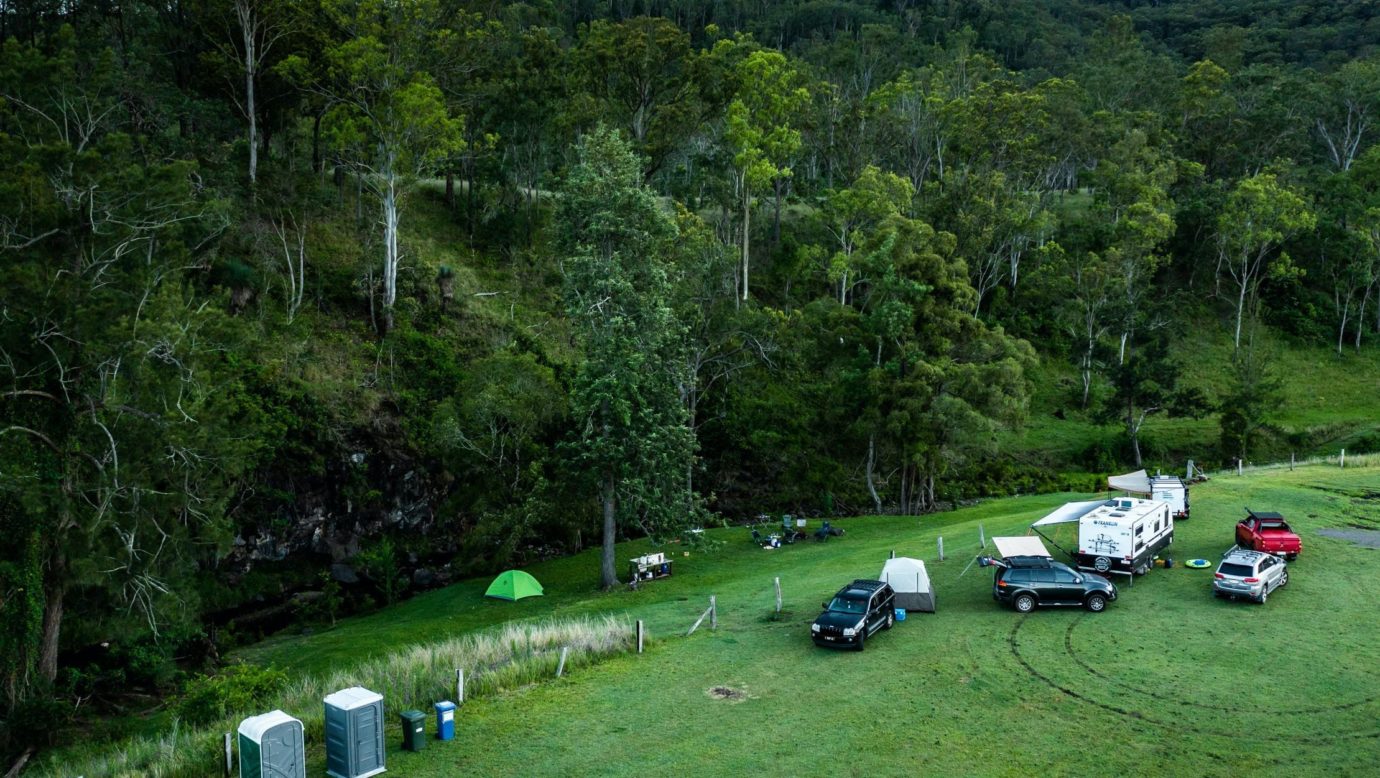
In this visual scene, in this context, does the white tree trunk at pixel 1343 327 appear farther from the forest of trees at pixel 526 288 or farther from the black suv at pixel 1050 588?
the black suv at pixel 1050 588

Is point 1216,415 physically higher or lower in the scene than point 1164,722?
lower

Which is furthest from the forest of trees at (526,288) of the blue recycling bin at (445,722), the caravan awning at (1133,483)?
the blue recycling bin at (445,722)

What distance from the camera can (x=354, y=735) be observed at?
→ 1730 centimetres

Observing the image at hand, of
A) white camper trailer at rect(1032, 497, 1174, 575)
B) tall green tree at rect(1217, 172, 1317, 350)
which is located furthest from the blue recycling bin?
tall green tree at rect(1217, 172, 1317, 350)

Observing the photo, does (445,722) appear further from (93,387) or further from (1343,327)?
(1343,327)

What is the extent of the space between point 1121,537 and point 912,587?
671 cm

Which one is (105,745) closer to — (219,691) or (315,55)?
(219,691)

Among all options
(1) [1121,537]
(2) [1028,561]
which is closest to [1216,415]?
(1) [1121,537]

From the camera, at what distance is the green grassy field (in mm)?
17734

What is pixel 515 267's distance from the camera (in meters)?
59.4

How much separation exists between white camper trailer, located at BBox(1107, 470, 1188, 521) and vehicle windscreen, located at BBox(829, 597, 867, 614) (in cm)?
1413

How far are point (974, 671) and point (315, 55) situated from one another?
4840cm

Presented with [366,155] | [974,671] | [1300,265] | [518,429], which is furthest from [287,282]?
[1300,265]

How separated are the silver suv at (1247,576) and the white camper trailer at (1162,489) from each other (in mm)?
5804
